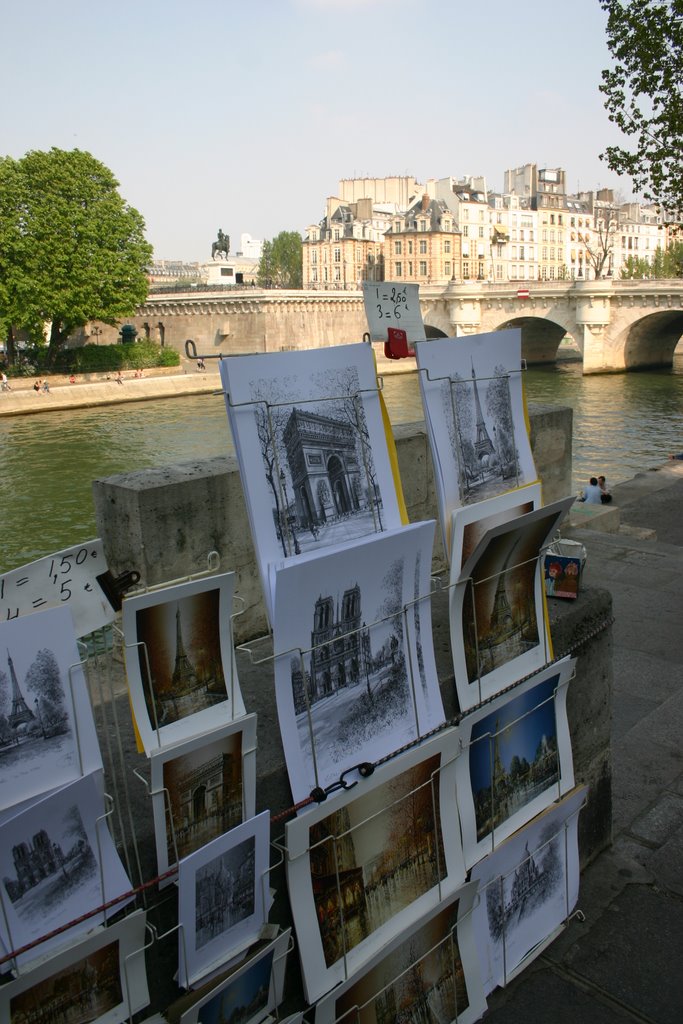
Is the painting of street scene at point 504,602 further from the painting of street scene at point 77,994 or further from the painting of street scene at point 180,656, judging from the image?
the painting of street scene at point 77,994

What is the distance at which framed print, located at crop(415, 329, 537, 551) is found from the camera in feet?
9.87

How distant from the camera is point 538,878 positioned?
310 centimetres

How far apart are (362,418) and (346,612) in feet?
2.28

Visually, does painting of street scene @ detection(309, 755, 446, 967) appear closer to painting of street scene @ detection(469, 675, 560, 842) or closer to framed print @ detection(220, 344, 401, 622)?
painting of street scene @ detection(469, 675, 560, 842)

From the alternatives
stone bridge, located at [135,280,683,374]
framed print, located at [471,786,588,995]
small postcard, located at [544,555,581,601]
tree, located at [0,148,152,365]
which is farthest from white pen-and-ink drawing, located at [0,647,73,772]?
stone bridge, located at [135,280,683,374]

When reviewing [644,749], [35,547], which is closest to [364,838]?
[644,749]

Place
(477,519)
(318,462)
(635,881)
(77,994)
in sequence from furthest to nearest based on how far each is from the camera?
(635,881), (477,519), (318,462), (77,994)

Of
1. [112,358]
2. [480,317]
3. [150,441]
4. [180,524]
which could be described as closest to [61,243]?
[112,358]

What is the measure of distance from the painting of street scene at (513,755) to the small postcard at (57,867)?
128cm

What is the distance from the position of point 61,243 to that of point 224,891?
123 feet

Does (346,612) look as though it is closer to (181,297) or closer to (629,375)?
(629,375)

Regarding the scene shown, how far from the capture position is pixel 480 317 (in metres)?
47.1

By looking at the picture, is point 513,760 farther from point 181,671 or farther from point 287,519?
point 181,671

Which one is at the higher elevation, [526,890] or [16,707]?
[16,707]
